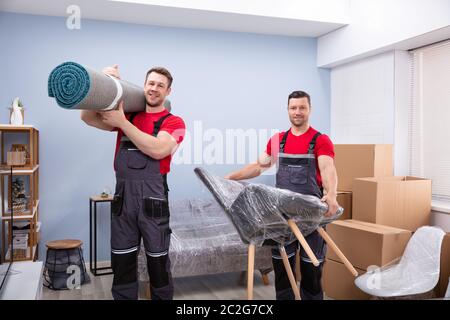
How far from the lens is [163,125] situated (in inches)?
78.3

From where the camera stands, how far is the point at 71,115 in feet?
12.0

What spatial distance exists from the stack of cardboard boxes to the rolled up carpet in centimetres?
181

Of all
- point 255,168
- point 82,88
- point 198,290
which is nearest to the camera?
point 82,88

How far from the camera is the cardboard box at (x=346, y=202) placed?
10.9ft

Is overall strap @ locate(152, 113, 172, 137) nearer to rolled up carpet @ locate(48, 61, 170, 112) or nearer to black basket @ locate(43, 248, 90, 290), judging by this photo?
rolled up carpet @ locate(48, 61, 170, 112)

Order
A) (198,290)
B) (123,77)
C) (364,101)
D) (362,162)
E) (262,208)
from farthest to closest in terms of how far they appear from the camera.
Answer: (364,101) < (123,77) < (362,162) < (198,290) < (262,208)

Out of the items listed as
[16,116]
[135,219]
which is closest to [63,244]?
[16,116]

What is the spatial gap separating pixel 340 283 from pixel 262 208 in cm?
122

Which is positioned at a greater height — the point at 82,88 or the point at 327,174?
the point at 82,88

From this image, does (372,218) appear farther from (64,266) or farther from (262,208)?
(64,266)

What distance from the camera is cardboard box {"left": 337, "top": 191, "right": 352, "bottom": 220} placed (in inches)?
131

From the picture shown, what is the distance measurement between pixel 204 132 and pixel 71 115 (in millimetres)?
1087

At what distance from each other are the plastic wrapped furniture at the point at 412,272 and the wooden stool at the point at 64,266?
1.93 meters

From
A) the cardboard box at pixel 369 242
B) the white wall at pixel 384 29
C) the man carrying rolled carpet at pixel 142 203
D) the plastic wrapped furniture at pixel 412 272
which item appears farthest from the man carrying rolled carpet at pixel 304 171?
the white wall at pixel 384 29
